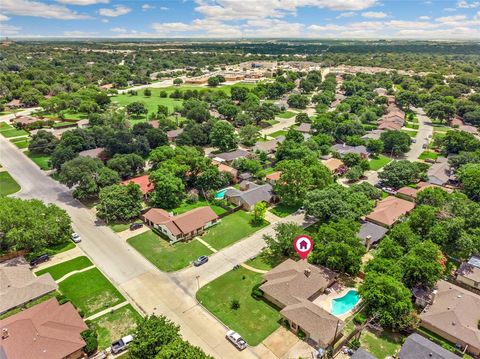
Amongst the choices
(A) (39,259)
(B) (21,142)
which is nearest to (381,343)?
(A) (39,259)

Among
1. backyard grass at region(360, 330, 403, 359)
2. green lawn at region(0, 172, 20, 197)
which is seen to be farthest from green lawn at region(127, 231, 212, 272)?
green lawn at region(0, 172, 20, 197)

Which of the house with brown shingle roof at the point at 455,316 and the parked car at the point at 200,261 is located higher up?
the house with brown shingle roof at the point at 455,316

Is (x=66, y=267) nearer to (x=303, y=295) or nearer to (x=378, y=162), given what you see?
(x=303, y=295)

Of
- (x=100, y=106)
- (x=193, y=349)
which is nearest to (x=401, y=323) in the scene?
(x=193, y=349)

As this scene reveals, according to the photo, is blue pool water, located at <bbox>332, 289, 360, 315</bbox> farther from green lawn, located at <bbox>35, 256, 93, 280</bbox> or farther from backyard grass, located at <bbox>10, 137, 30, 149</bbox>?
backyard grass, located at <bbox>10, 137, 30, 149</bbox>

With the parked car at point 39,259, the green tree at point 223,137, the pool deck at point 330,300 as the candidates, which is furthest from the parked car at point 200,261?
the green tree at point 223,137

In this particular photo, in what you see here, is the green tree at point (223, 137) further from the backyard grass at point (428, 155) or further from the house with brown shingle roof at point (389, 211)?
the backyard grass at point (428, 155)
